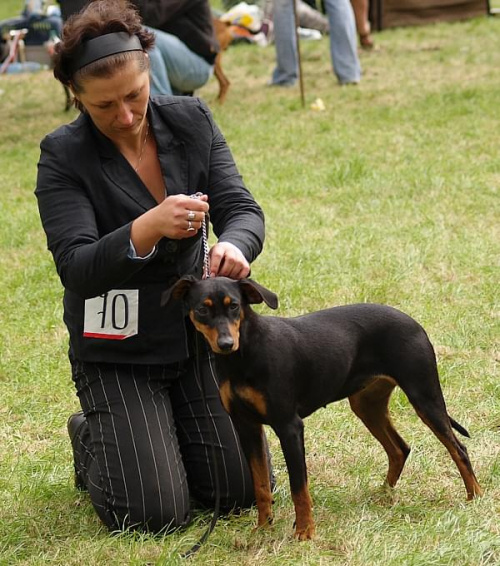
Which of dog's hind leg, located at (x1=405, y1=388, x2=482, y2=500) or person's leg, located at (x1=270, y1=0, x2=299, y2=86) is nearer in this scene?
dog's hind leg, located at (x1=405, y1=388, x2=482, y2=500)

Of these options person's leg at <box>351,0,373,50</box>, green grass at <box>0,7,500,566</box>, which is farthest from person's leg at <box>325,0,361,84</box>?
person's leg at <box>351,0,373,50</box>

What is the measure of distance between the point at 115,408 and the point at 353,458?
0.86 meters

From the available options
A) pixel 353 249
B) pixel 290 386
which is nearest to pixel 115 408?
pixel 290 386

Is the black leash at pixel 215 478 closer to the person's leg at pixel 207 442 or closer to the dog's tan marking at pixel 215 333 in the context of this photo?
the person's leg at pixel 207 442

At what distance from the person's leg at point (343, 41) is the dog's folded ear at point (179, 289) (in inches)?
316

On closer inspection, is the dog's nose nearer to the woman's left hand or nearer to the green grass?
the woman's left hand

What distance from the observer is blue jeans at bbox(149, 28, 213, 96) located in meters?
7.08

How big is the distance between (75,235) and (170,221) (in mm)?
487

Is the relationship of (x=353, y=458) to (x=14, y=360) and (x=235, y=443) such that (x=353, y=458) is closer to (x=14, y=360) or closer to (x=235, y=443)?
(x=235, y=443)

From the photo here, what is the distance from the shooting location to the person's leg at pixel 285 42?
10.5 m

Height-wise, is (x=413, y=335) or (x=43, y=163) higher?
(x=43, y=163)

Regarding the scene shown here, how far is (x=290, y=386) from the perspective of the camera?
2873 millimetres

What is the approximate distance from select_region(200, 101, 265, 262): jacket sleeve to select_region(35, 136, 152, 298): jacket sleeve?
0.39m

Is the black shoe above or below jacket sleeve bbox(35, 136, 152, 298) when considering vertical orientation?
below
